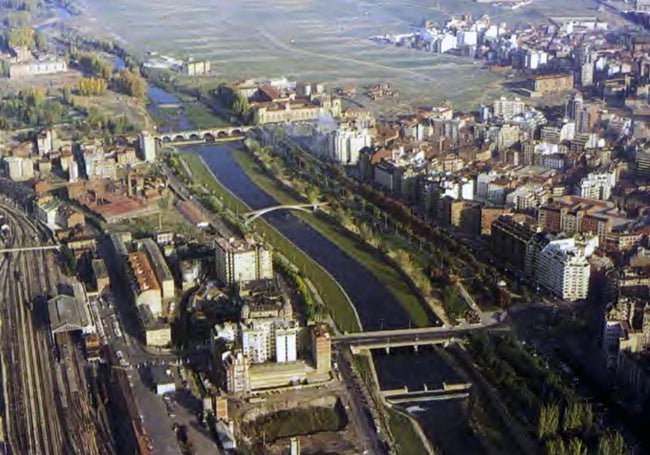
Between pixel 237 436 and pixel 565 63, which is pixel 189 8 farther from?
pixel 237 436

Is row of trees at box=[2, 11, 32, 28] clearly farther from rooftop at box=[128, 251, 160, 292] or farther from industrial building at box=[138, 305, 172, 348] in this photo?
industrial building at box=[138, 305, 172, 348]

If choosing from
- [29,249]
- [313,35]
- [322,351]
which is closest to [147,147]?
[29,249]

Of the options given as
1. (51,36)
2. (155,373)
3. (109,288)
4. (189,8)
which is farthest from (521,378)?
(189,8)

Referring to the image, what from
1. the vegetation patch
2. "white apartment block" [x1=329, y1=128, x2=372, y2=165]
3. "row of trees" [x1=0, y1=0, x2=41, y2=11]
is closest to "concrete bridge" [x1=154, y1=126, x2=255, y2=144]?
"white apartment block" [x1=329, y1=128, x2=372, y2=165]

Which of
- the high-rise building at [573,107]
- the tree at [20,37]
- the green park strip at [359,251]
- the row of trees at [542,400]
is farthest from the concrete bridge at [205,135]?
the row of trees at [542,400]

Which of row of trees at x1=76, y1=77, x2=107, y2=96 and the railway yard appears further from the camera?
row of trees at x1=76, y1=77, x2=107, y2=96

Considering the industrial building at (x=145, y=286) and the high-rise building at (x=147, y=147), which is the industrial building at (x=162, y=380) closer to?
the industrial building at (x=145, y=286)
